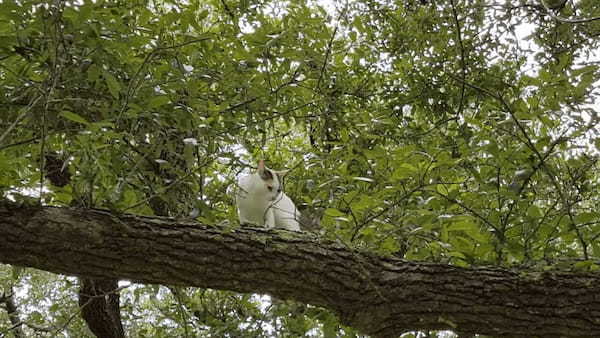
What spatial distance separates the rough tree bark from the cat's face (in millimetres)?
883

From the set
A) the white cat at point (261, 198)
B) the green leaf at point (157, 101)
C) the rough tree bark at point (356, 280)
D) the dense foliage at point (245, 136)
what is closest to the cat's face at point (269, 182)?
the white cat at point (261, 198)

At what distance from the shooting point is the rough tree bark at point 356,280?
222 centimetres

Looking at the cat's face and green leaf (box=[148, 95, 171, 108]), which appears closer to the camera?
green leaf (box=[148, 95, 171, 108])

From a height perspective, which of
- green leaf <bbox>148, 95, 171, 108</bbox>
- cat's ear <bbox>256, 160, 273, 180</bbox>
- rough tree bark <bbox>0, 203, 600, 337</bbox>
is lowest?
rough tree bark <bbox>0, 203, 600, 337</bbox>

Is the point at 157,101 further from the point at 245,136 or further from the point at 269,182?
the point at 269,182

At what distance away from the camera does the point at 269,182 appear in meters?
3.30

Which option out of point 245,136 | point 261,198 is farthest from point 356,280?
point 261,198

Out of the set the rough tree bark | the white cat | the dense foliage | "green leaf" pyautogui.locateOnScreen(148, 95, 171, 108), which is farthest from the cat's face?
"green leaf" pyautogui.locateOnScreen(148, 95, 171, 108)

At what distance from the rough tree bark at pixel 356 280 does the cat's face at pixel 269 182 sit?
883mm

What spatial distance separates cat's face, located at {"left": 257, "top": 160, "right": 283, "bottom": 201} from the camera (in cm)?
327

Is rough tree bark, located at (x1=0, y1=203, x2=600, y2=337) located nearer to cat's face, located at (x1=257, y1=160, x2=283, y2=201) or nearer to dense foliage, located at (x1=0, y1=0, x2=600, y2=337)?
dense foliage, located at (x1=0, y1=0, x2=600, y2=337)

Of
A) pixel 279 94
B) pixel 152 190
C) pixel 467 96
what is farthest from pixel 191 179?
pixel 467 96

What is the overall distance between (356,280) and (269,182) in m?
1.10

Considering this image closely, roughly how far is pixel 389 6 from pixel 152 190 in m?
2.71
